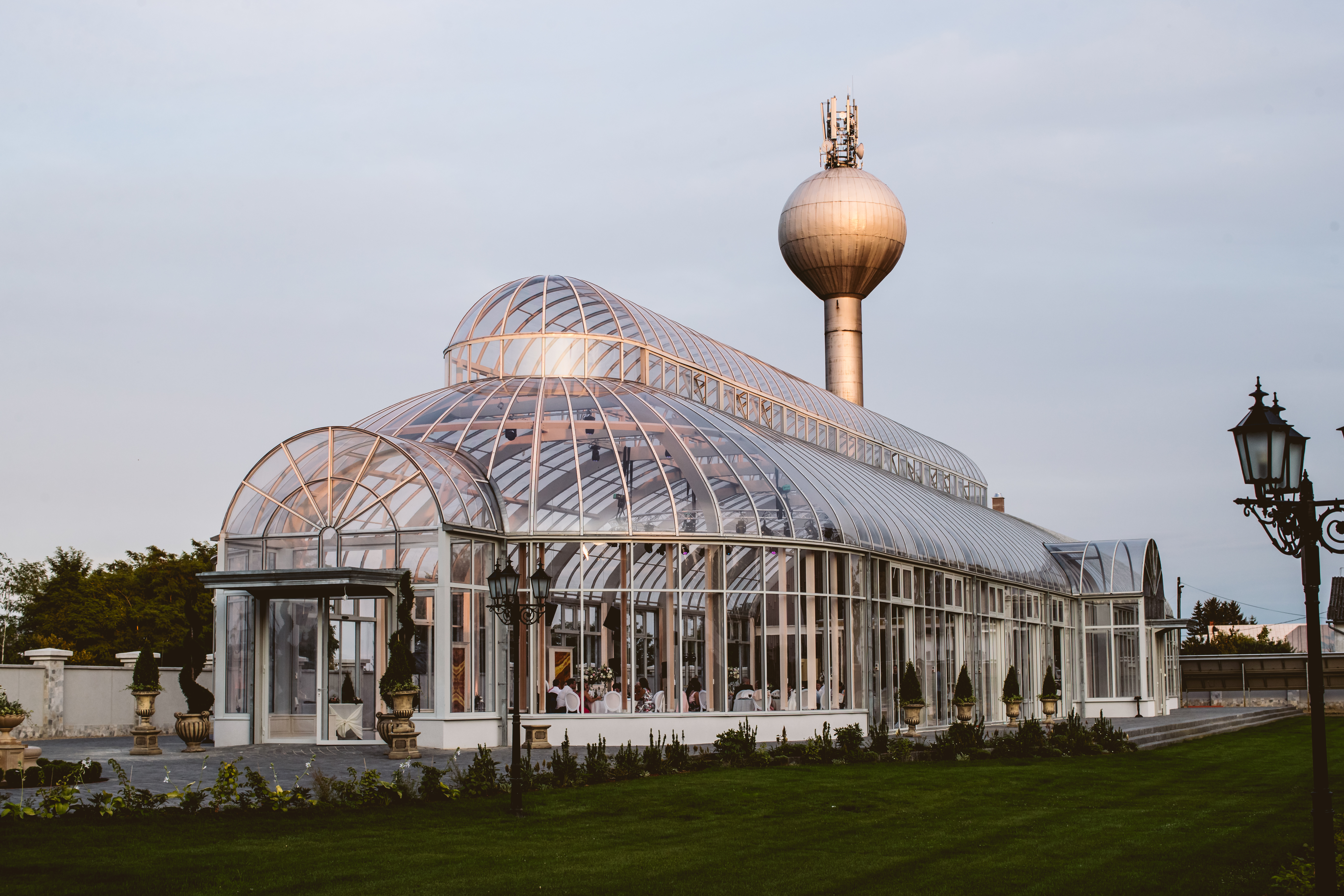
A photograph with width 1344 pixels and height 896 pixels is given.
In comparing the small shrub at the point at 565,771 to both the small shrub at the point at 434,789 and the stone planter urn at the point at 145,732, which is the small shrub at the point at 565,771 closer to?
the small shrub at the point at 434,789

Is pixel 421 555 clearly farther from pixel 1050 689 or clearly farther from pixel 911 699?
pixel 1050 689

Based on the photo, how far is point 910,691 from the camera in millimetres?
33062

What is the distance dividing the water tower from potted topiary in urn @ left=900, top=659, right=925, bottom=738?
23316 mm

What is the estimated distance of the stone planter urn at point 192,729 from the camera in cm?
2719

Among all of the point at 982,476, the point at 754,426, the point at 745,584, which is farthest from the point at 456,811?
the point at 982,476

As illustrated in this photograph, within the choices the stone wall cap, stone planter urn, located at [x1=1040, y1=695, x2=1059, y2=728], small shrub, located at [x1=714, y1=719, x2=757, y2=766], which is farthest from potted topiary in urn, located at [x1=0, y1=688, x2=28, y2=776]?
stone planter urn, located at [x1=1040, y1=695, x2=1059, y2=728]

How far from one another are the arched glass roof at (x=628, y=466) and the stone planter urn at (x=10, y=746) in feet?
32.9

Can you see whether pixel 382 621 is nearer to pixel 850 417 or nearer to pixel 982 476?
pixel 850 417

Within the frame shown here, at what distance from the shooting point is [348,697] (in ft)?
92.5

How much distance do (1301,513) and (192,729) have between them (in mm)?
21410

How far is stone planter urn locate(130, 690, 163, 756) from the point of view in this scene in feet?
86.3

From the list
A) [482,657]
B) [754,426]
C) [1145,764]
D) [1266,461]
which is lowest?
[1145,764]

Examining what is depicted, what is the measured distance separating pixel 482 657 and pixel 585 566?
3.63m

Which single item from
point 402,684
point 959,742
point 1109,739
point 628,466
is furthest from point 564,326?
point 1109,739
